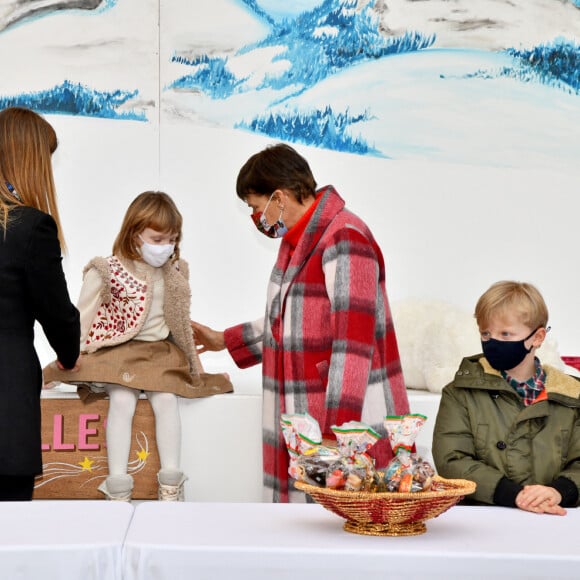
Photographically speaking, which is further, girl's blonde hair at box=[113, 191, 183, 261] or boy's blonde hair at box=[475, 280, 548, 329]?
girl's blonde hair at box=[113, 191, 183, 261]

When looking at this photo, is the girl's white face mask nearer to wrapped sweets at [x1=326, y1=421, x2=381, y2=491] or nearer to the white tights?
the white tights

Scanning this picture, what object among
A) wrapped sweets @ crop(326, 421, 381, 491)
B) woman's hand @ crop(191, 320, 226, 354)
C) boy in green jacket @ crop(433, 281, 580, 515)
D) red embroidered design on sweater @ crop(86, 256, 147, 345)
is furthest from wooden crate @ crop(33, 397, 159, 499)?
wrapped sweets @ crop(326, 421, 381, 491)

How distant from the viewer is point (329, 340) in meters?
2.60

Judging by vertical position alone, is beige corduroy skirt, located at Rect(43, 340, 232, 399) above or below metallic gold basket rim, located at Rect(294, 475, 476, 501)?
above

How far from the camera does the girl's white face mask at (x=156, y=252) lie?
3389mm

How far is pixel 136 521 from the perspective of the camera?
1.69m

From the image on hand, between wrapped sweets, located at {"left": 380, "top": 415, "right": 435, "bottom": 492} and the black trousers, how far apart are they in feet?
2.75

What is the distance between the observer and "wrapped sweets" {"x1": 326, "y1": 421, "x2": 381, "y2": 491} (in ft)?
5.53

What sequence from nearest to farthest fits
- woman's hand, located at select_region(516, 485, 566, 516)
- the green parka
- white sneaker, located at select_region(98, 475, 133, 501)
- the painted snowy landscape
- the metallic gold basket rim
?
the metallic gold basket rim, woman's hand, located at select_region(516, 485, 566, 516), the green parka, white sneaker, located at select_region(98, 475, 133, 501), the painted snowy landscape

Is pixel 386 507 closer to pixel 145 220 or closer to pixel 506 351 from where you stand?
pixel 506 351

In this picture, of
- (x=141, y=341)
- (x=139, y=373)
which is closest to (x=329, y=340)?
(x=139, y=373)

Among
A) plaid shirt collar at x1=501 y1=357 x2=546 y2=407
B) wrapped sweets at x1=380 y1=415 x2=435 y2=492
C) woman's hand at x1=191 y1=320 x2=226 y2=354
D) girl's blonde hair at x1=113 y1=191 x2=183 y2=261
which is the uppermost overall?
girl's blonde hair at x1=113 y1=191 x2=183 y2=261

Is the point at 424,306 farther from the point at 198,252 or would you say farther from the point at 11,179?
the point at 11,179

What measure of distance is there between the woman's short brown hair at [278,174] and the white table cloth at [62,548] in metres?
1.23
